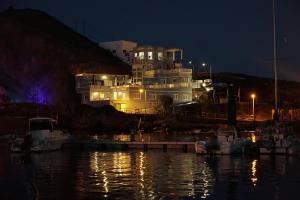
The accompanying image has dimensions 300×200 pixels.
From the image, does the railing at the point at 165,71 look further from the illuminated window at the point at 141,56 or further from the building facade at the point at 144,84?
the illuminated window at the point at 141,56

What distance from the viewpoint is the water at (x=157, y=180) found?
2566 centimetres

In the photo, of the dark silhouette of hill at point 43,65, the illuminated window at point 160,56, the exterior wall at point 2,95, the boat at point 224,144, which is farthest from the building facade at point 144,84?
the boat at point 224,144

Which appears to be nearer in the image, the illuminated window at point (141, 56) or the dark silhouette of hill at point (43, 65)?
the illuminated window at point (141, 56)

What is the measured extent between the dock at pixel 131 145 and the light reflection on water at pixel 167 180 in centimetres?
1789

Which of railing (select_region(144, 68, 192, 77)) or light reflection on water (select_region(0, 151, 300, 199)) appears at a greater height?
railing (select_region(144, 68, 192, 77))

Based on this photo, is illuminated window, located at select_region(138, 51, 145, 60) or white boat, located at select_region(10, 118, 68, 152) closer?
white boat, located at select_region(10, 118, 68, 152)

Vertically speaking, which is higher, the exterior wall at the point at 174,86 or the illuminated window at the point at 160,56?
the illuminated window at the point at 160,56

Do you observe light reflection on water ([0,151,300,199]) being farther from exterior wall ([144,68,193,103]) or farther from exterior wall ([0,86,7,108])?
exterior wall ([0,86,7,108])

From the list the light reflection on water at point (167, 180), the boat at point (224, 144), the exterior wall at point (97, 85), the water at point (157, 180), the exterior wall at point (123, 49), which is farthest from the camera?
the exterior wall at point (123, 49)

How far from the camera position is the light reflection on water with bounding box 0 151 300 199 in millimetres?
25812

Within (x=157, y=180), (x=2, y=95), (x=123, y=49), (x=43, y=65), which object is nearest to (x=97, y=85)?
(x=2, y=95)

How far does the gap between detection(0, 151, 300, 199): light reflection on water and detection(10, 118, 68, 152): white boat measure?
1827 centimetres

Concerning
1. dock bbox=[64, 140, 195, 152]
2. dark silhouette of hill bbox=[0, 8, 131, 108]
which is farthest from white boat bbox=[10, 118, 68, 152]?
dark silhouette of hill bbox=[0, 8, 131, 108]

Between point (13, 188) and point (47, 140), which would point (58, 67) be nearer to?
point (47, 140)
